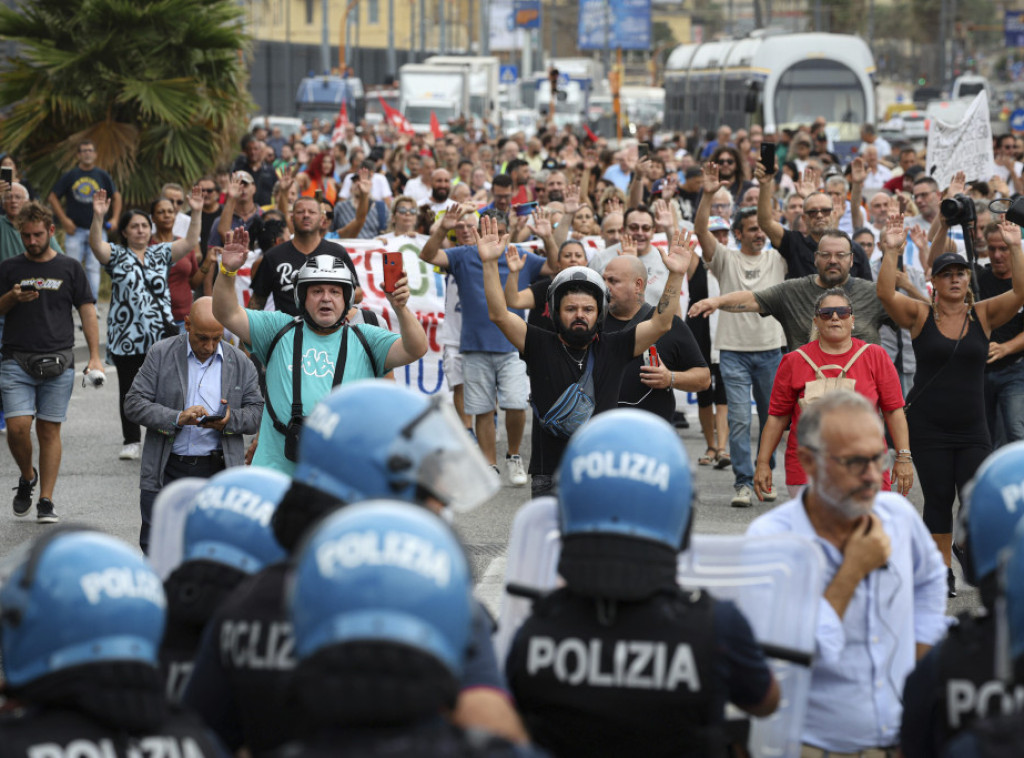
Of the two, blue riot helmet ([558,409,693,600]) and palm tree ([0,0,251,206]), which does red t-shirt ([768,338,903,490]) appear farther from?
palm tree ([0,0,251,206])

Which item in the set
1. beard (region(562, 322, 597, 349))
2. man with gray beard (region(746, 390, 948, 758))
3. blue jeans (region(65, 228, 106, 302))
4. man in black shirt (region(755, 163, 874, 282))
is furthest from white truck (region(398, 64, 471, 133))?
man with gray beard (region(746, 390, 948, 758))

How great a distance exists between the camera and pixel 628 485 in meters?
2.88

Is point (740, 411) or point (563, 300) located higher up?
point (563, 300)

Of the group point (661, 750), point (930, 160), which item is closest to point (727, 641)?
point (661, 750)

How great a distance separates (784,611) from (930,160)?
11962 mm

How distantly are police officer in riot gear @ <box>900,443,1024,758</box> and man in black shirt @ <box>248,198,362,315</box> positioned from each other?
6.53 metres

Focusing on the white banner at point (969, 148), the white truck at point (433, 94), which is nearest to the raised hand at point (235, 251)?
the white banner at point (969, 148)

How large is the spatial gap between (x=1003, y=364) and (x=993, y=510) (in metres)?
5.66

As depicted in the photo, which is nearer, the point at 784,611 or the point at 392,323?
the point at 784,611

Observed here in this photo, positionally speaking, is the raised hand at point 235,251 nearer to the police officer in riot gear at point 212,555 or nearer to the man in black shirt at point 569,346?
the man in black shirt at point 569,346

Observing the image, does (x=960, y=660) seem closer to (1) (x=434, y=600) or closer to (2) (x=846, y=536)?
(2) (x=846, y=536)

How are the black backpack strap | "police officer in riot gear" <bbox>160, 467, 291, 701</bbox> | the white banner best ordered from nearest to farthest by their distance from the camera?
"police officer in riot gear" <bbox>160, 467, 291, 701</bbox>
the black backpack strap
the white banner

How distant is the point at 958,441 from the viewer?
715 centimetres

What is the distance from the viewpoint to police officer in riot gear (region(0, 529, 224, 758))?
2.34 metres
